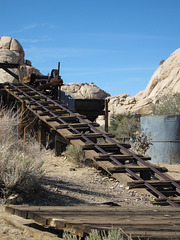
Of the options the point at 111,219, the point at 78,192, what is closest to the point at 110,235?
the point at 111,219

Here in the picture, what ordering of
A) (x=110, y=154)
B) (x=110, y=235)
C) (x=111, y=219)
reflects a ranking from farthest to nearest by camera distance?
1. (x=110, y=154)
2. (x=111, y=219)
3. (x=110, y=235)

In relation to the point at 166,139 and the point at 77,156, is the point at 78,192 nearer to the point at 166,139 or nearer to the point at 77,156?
the point at 77,156

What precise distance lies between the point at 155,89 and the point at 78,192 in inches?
2092

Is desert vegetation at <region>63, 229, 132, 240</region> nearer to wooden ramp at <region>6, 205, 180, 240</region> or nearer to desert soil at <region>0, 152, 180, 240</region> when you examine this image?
wooden ramp at <region>6, 205, 180, 240</region>

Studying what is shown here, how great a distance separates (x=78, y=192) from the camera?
793 centimetres

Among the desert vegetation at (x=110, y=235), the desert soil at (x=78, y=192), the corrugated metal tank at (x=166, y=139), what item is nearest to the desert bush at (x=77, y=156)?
the desert soil at (x=78, y=192)

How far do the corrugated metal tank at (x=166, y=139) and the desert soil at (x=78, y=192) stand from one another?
5.84m

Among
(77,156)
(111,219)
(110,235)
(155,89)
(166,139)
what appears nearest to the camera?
(110,235)

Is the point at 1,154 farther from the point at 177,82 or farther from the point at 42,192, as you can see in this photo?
the point at 177,82

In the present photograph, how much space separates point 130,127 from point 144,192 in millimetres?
29288

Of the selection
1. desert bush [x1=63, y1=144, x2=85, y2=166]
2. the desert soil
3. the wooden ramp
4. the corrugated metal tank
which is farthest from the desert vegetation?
the corrugated metal tank

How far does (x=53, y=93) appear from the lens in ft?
56.1

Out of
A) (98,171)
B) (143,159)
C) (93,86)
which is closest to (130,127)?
(98,171)

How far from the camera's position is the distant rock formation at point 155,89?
55.1 meters
